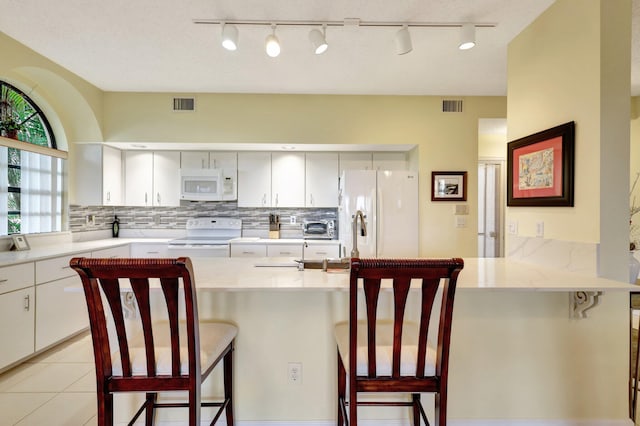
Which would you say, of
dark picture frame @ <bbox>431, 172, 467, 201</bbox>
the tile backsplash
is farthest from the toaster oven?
dark picture frame @ <bbox>431, 172, 467, 201</bbox>

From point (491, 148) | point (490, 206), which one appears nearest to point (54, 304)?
point (490, 206)

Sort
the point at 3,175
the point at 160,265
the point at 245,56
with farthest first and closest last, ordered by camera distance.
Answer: the point at 3,175
the point at 245,56
the point at 160,265

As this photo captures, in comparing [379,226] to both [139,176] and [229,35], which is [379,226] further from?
[139,176]

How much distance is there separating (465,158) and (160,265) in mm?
3453

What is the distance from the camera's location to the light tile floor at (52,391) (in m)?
1.91

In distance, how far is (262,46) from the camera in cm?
252

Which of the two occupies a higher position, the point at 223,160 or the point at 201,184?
the point at 223,160

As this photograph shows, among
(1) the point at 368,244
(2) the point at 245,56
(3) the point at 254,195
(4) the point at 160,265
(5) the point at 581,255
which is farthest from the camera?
(3) the point at 254,195

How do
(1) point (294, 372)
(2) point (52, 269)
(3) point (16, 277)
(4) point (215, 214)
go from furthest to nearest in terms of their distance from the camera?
(4) point (215, 214)
(2) point (52, 269)
(3) point (16, 277)
(1) point (294, 372)

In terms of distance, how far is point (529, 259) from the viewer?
83.8 inches

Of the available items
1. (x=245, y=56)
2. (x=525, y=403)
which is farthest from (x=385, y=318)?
(x=245, y=56)

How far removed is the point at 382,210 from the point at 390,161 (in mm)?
824

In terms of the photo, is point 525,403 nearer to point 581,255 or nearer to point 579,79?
point 581,255

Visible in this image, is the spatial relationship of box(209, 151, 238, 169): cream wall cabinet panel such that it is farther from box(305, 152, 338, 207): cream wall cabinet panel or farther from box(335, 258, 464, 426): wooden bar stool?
box(335, 258, 464, 426): wooden bar stool
